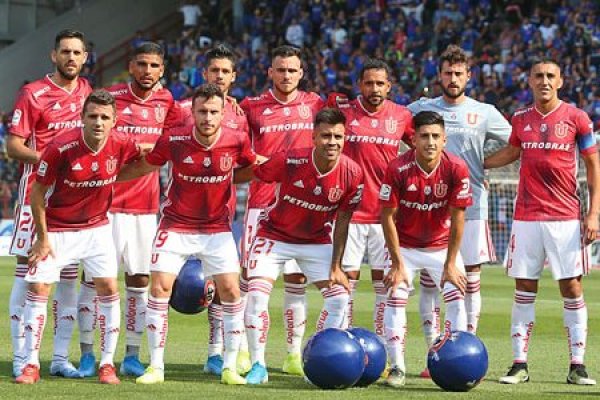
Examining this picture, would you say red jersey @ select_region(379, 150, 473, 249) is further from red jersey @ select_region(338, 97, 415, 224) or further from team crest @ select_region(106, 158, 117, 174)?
team crest @ select_region(106, 158, 117, 174)

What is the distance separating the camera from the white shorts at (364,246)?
10.8 m

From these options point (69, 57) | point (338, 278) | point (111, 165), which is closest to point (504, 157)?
point (338, 278)

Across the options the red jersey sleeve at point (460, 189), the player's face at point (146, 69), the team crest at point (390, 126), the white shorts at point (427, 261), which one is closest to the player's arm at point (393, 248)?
the white shorts at point (427, 261)

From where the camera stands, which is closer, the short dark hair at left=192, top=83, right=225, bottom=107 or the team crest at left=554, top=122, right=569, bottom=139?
the short dark hair at left=192, top=83, right=225, bottom=107

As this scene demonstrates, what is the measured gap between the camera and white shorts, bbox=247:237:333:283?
10016 mm

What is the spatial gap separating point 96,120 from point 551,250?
12.1 ft

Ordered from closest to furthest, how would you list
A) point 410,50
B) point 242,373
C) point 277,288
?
point 242,373, point 277,288, point 410,50

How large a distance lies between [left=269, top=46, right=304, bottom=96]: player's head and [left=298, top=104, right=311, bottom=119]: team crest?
161 mm

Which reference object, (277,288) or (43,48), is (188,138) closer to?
(277,288)

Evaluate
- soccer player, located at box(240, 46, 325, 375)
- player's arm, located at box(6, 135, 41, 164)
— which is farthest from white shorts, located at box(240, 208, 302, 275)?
player's arm, located at box(6, 135, 41, 164)

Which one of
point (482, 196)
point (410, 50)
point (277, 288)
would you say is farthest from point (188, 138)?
point (410, 50)

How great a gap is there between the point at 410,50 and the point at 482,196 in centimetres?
2026

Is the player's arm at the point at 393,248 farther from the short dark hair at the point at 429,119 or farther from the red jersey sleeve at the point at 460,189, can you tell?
the short dark hair at the point at 429,119

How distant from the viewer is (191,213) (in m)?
9.98
